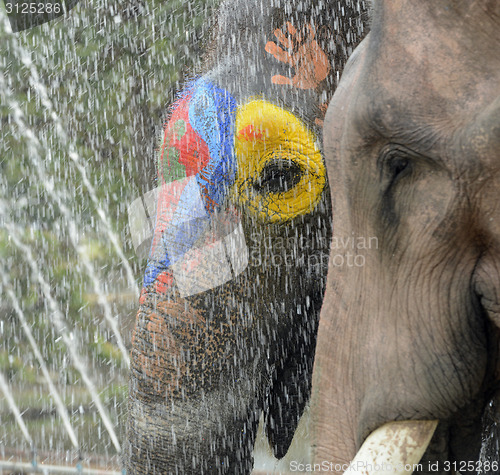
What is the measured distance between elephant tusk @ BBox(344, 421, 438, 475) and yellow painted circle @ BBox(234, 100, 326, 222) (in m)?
0.92

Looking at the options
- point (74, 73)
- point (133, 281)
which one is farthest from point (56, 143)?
point (133, 281)

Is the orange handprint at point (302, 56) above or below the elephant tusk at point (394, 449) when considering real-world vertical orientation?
above

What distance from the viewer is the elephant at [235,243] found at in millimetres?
1812

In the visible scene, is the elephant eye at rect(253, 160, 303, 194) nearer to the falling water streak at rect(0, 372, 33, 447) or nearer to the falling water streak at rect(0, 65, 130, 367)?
the falling water streak at rect(0, 65, 130, 367)

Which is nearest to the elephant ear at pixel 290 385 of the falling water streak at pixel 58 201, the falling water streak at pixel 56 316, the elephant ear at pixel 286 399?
the elephant ear at pixel 286 399

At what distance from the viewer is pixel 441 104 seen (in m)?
0.96

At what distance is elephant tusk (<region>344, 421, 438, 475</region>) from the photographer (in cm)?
94

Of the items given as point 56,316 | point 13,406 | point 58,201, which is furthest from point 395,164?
point 13,406

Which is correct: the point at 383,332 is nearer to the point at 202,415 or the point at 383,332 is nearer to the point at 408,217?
the point at 408,217

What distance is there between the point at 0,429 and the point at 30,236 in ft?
2.86

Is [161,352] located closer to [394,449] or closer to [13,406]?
[394,449]

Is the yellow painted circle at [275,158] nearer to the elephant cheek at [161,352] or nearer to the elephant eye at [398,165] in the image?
the elephant cheek at [161,352]

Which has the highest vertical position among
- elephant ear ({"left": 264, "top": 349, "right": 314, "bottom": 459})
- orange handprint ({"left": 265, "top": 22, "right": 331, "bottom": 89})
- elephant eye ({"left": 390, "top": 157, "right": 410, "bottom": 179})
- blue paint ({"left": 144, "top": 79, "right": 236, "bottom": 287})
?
elephant eye ({"left": 390, "top": 157, "right": 410, "bottom": 179})

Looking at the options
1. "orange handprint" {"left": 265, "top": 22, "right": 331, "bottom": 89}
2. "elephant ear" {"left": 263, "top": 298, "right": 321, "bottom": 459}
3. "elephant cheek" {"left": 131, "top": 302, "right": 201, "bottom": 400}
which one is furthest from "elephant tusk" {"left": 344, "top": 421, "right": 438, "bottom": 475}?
"orange handprint" {"left": 265, "top": 22, "right": 331, "bottom": 89}
